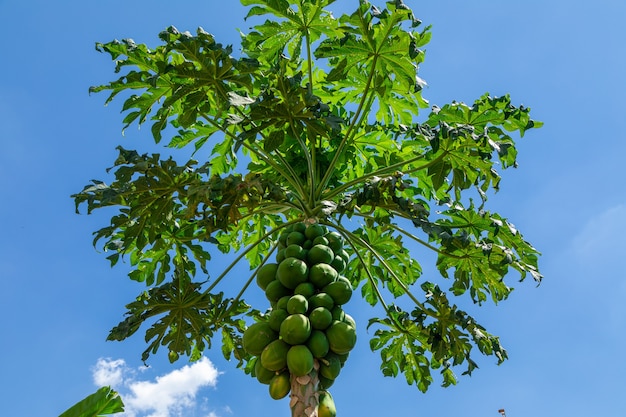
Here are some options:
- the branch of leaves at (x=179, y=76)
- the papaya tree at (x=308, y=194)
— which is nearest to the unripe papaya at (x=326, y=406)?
the papaya tree at (x=308, y=194)

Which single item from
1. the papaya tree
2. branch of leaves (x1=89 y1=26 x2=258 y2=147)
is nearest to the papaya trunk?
the papaya tree

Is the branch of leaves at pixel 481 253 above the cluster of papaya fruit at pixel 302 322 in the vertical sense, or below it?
above

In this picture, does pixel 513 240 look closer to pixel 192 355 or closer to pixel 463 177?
pixel 463 177

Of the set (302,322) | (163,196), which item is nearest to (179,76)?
(163,196)

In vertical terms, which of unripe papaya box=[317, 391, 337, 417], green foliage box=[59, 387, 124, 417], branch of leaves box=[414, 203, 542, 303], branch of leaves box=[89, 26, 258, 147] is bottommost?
green foliage box=[59, 387, 124, 417]

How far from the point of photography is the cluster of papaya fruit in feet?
11.5

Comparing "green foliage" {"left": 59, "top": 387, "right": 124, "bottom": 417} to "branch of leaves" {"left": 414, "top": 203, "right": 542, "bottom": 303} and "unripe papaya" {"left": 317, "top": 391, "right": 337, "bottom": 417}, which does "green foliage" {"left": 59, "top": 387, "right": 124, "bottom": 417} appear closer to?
"unripe papaya" {"left": 317, "top": 391, "right": 337, "bottom": 417}

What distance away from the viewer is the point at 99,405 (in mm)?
2865

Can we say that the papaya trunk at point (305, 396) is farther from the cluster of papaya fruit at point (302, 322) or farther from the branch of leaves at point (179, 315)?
the branch of leaves at point (179, 315)

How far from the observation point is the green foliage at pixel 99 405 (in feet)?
9.00

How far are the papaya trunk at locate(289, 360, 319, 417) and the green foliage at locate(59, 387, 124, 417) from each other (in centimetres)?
97

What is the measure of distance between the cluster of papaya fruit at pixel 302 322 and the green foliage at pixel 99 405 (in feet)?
2.99

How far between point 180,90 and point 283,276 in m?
1.49

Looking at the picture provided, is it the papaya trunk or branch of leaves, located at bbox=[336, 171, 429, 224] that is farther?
branch of leaves, located at bbox=[336, 171, 429, 224]
